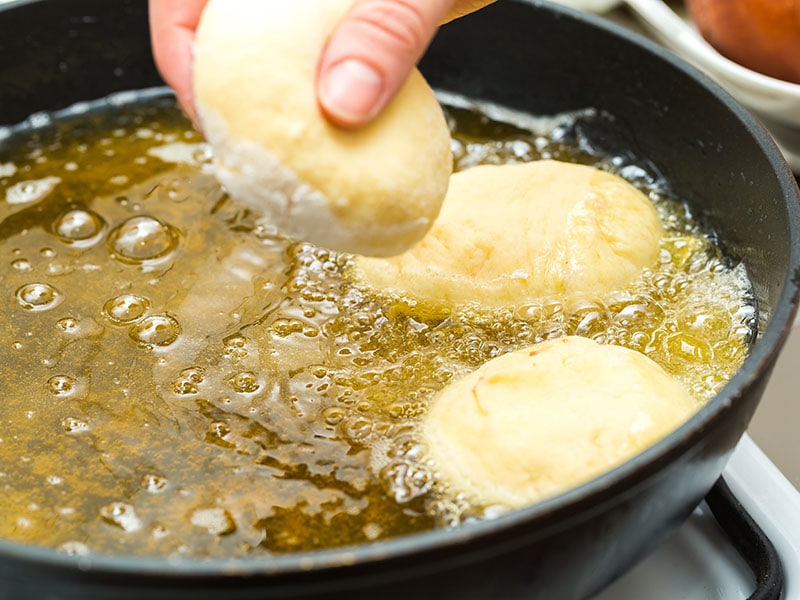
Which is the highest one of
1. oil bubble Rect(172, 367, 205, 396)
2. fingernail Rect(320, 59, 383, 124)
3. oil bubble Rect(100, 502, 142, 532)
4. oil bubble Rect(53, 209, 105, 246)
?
fingernail Rect(320, 59, 383, 124)

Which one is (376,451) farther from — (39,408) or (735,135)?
(735,135)

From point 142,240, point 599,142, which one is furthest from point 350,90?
point 599,142

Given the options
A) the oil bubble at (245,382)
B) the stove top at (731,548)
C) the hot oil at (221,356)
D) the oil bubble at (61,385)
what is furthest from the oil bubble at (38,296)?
the stove top at (731,548)

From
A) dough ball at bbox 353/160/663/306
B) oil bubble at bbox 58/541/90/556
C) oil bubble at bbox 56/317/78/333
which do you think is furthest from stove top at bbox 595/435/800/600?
oil bubble at bbox 56/317/78/333

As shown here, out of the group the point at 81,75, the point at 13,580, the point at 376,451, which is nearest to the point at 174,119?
the point at 81,75

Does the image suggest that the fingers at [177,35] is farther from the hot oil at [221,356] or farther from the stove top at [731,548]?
the stove top at [731,548]

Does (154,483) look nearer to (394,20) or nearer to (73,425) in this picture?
(73,425)

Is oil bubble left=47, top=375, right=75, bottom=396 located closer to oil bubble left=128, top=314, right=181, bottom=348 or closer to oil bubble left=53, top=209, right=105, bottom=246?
oil bubble left=128, top=314, right=181, bottom=348
